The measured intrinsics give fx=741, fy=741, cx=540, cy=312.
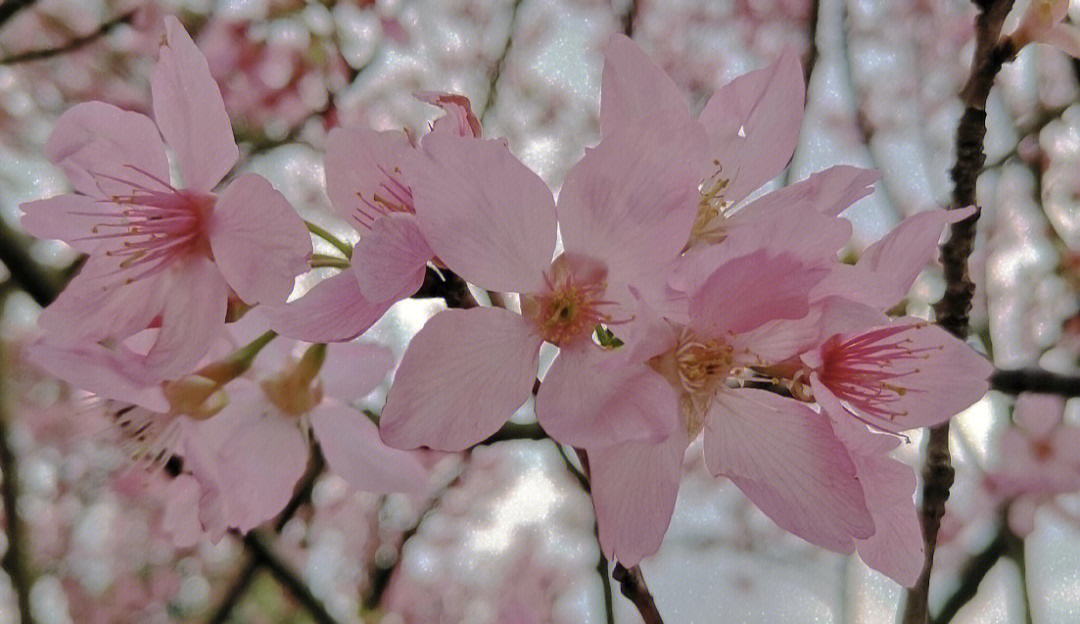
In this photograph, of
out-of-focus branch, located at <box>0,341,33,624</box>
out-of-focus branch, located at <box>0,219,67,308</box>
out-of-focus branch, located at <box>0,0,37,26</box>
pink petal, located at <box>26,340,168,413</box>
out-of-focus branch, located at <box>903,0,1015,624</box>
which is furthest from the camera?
out-of-focus branch, located at <box>0,341,33,624</box>

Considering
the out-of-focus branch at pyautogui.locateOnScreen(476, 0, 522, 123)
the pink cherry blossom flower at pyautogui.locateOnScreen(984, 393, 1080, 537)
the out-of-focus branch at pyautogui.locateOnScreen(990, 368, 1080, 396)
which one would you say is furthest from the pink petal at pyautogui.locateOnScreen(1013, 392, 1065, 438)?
the out-of-focus branch at pyautogui.locateOnScreen(476, 0, 522, 123)

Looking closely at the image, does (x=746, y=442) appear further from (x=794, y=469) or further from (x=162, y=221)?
(x=162, y=221)

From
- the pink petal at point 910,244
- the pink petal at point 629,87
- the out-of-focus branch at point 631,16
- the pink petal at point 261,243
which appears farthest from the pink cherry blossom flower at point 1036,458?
the pink petal at point 261,243

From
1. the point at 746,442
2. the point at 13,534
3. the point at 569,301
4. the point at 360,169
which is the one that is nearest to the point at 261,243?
the point at 360,169

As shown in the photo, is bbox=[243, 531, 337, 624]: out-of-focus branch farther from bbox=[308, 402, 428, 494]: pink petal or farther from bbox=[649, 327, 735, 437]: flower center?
bbox=[649, 327, 735, 437]: flower center

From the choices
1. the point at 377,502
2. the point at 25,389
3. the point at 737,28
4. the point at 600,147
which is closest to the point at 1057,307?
the point at 737,28

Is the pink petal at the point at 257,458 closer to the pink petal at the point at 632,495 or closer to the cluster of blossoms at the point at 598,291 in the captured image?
the cluster of blossoms at the point at 598,291
